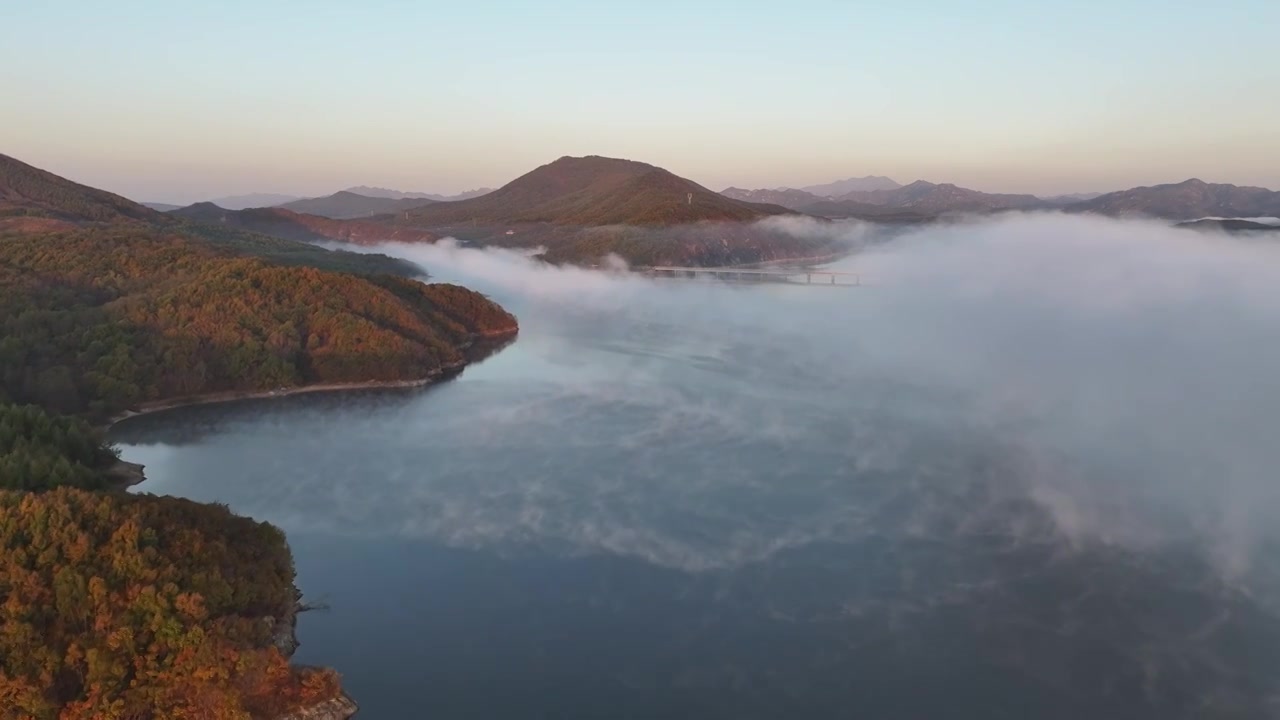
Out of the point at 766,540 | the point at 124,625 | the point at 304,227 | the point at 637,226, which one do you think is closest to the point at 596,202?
the point at 637,226

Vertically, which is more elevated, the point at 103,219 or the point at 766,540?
the point at 103,219

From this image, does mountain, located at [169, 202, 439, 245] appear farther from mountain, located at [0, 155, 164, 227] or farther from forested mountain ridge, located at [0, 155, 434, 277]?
mountain, located at [0, 155, 164, 227]

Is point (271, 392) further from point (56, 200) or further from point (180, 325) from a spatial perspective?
point (56, 200)

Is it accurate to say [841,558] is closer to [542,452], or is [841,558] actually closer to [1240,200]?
[542,452]

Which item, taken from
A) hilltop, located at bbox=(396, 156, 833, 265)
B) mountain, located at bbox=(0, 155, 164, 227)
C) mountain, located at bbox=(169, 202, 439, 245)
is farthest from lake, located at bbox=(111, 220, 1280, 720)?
mountain, located at bbox=(169, 202, 439, 245)

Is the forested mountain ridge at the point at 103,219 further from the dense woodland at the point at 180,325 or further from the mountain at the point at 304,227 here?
the mountain at the point at 304,227

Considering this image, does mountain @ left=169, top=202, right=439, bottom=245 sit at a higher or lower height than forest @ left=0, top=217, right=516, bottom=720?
higher
